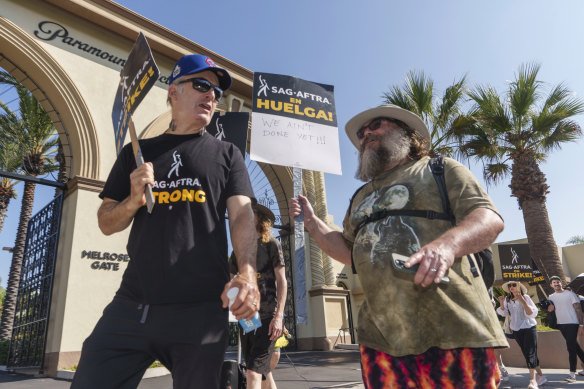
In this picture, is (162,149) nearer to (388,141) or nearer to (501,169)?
(388,141)

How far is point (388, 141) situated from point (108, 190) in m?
1.53

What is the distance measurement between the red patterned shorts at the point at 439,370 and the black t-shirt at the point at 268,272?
7.87 feet

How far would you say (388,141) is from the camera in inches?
89.3

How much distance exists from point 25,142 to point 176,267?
745 inches

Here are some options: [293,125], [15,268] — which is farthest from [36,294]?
[15,268]

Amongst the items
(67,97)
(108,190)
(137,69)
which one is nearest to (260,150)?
(137,69)

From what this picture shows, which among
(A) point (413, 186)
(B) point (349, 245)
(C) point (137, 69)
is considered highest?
(C) point (137, 69)

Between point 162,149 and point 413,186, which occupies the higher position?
point 162,149

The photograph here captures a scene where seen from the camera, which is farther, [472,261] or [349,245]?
[349,245]

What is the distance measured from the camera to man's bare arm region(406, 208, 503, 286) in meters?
1.46

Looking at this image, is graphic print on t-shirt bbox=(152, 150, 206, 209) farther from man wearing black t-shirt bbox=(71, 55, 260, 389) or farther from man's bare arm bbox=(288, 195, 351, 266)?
man's bare arm bbox=(288, 195, 351, 266)

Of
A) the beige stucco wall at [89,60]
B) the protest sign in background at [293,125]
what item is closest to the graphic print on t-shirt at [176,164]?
the protest sign in background at [293,125]

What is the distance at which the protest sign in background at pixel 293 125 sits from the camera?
3434 mm

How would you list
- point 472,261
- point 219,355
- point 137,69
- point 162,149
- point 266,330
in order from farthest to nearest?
point 266,330
point 137,69
point 162,149
point 472,261
point 219,355
